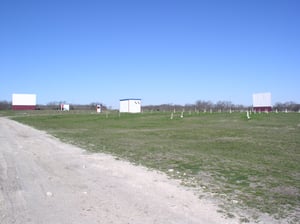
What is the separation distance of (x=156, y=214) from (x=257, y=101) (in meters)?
69.3

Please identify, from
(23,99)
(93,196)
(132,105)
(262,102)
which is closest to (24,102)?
(23,99)

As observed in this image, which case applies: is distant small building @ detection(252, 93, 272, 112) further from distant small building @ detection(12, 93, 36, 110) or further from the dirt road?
distant small building @ detection(12, 93, 36, 110)

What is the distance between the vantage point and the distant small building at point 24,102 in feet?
358

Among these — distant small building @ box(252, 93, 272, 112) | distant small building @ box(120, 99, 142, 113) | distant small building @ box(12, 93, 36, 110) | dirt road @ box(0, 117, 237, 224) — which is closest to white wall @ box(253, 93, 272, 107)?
distant small building @ box(252, 93, 272, 112)

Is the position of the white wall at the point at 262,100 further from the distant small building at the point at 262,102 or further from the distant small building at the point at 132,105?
the distant small building at the point at 132,105

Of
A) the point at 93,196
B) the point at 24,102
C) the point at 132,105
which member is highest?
the point at 24,102

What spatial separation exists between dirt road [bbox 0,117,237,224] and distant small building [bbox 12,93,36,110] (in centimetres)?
10414

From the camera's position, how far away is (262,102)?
70.6 m

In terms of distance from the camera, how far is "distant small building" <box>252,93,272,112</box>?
69.4 meters

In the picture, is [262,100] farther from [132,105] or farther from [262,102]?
[132,105]

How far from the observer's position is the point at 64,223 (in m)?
5.51

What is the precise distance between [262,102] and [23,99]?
74.9 meters

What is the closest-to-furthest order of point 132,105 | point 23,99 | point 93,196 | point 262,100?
point 93,196, point 262,100, point 132,105, point 23,99

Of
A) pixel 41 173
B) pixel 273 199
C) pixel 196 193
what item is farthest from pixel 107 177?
pixel 273 199
